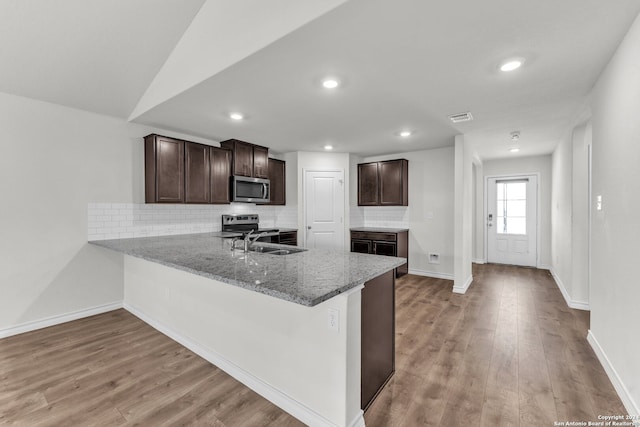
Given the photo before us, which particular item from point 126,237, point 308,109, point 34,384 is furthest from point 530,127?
point 34,384

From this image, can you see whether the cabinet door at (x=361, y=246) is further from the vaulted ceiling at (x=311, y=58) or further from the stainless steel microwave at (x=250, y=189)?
the vaulted ceiling at (x=311, y=58)

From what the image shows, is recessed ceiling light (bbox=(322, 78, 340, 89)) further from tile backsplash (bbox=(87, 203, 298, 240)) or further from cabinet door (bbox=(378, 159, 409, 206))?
cabinet door (bbox=(378, 159, 409, 206))

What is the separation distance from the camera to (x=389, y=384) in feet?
6.74

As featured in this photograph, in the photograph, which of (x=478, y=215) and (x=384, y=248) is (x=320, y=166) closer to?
(x=384, y=248)

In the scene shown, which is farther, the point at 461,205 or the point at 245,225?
the point at 245,225

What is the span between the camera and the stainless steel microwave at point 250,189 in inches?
171

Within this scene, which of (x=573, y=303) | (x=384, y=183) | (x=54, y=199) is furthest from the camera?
(x=384, y=183)

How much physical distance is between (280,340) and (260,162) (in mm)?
3512

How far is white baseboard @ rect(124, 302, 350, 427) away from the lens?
5.38 feet

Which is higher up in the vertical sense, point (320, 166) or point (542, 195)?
→ point (320, 166)

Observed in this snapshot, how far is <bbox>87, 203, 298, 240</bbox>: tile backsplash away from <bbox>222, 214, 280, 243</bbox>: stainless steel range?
9 cm

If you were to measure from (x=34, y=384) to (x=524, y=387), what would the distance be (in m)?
3.53

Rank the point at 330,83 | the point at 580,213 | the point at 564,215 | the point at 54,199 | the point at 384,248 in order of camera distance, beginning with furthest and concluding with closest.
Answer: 1. the point at 384,248
2. the point at 564,215
3. the point at 580,213
4. the point at 54,199
5. the point at 330,83

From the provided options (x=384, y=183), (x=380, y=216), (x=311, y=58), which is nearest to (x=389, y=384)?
(x=311, y=58)
